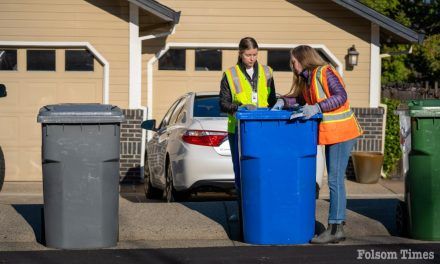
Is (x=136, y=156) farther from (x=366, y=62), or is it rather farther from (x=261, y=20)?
(x=366, y=62)

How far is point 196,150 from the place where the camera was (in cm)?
1153

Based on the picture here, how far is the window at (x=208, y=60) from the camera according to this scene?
17.5m

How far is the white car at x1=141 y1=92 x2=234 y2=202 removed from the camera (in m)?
11.5

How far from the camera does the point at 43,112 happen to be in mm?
8578

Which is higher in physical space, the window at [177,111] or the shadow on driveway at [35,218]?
the window at [177,111]

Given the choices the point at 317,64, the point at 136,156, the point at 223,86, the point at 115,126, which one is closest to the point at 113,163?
the point at 115,126

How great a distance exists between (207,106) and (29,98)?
537cm

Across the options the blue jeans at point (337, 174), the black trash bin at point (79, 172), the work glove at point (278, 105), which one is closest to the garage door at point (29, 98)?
the black trash bin at point (79, 172)

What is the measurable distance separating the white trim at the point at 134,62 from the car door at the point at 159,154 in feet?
9.61

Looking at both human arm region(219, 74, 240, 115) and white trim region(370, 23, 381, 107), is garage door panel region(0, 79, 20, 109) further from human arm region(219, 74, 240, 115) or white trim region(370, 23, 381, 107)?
human arm region(219, 74, 240, 115)

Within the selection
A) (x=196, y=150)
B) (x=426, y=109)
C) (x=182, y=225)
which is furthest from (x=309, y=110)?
(x=196, y=150)

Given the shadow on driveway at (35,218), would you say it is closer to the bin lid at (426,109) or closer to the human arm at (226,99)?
the human arm at (226,99)

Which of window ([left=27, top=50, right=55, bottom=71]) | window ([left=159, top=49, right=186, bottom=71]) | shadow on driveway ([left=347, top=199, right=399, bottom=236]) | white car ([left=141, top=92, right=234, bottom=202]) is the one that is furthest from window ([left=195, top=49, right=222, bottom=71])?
shadow on driveway ([left=347, top=199, right=399, bottom=236])

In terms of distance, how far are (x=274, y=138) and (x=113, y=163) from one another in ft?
4.49
